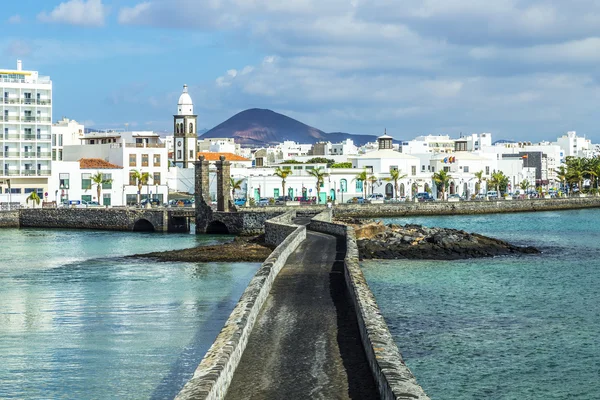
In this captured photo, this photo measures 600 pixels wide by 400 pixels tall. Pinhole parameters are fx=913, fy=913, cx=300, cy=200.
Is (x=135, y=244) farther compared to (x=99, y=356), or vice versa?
(x=135, y=244)

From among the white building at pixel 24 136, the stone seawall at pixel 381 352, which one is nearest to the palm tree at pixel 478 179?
the white building at pixel 24 136

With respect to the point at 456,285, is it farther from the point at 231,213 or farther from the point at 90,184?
the point at 90,184

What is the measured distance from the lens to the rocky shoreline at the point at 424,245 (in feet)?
169

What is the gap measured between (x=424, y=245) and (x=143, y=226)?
3547 cm

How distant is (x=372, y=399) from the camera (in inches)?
634

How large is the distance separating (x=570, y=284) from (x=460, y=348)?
54.0ft

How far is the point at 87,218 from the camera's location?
84.2 m

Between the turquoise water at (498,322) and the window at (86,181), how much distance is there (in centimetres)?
5741

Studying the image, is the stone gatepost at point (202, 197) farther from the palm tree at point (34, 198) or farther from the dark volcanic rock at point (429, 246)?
the palm tree at point (34, 198)

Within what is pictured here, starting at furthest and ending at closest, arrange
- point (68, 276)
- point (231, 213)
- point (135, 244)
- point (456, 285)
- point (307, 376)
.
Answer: point (231, 213) < point (135, 244) < point (68, 276) < point (456, 285) < point (307, 376)

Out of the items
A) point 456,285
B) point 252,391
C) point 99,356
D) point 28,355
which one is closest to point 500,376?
point 252,391

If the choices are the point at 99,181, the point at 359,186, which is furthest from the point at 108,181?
the point at 359,186

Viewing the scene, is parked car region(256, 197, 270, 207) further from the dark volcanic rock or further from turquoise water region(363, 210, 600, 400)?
turquoise water region(363, 210, 600, 400)

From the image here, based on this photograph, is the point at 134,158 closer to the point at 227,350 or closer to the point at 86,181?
the point at 86,181
